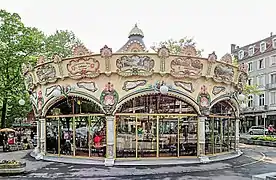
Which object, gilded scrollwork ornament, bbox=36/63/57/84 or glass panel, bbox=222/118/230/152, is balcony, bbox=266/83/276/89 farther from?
gilded scrollwork ornament, bbox=36/63/57/84

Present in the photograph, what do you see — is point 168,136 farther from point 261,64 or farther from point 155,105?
point 261,64

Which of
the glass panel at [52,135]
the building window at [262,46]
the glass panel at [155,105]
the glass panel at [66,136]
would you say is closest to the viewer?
the glass panel at [155,105]

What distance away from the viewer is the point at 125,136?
14.4m

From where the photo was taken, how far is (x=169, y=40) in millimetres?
33781

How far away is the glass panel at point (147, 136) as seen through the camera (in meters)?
Result: 14.4

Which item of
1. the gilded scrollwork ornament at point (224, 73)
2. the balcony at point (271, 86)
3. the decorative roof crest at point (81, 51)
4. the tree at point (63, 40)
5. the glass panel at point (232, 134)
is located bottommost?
the glass panel at point (232, 134)

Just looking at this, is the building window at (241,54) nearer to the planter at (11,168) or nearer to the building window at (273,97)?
the building window at (273,97)

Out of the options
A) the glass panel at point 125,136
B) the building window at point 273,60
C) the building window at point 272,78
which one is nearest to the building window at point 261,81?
the building window at point 272,78

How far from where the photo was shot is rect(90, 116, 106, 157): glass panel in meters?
14.6

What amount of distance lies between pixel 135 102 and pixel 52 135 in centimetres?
485

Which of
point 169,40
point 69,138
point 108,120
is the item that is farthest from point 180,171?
point 169,40

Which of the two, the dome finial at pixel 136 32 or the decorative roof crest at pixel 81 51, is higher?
the dome finial at pixel 136 32

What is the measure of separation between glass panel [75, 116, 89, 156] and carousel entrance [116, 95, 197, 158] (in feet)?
5.21

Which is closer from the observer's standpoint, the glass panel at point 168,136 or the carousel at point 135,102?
the carousel at point 135,102
